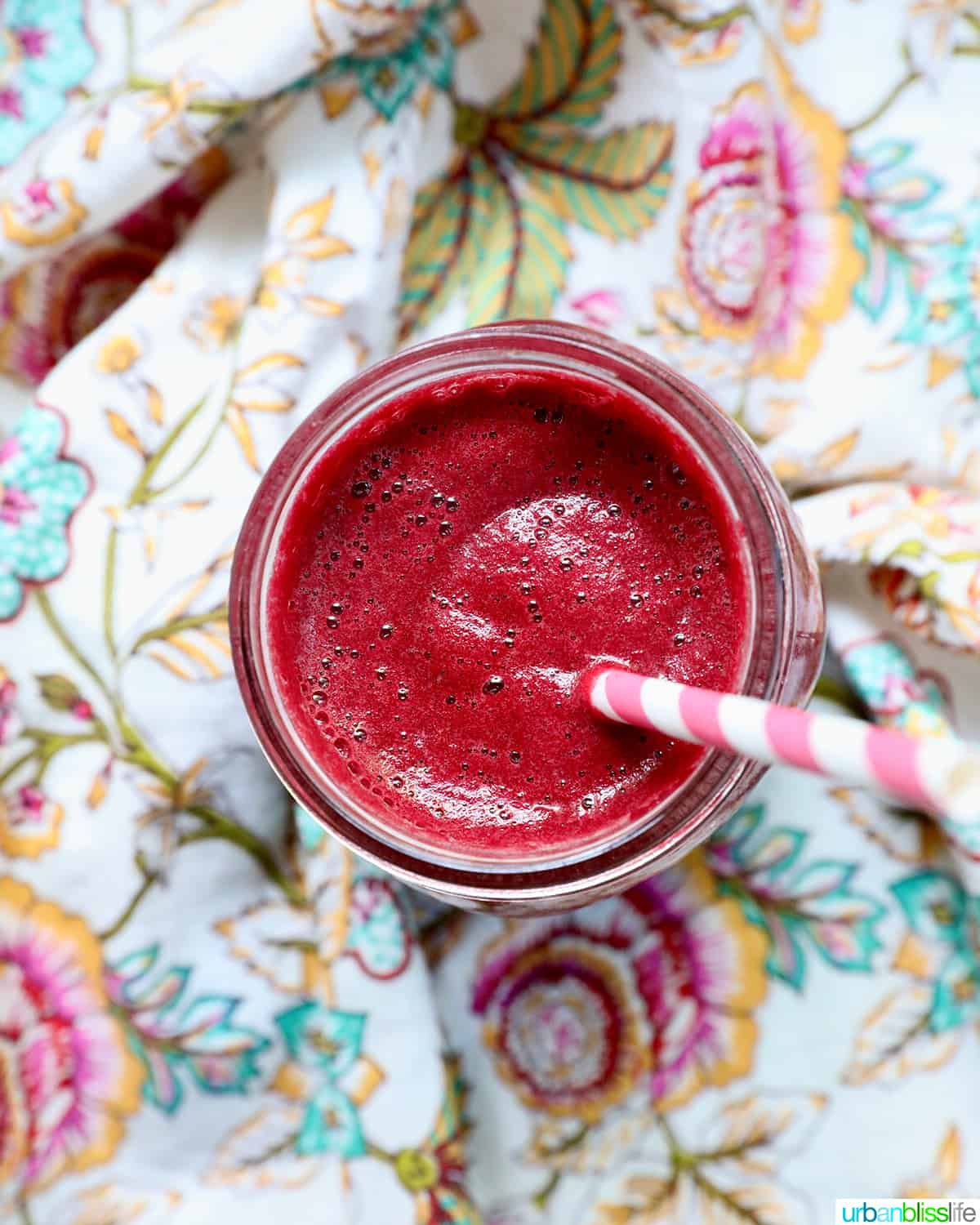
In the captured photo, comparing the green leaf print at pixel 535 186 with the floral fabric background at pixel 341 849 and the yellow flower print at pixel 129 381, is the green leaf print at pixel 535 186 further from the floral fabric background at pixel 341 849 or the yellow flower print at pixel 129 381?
the yellow flower print at pixel 129 381

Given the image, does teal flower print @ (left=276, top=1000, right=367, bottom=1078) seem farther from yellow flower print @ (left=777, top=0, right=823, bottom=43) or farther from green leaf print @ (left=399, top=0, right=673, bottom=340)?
yellow flower print @ (left=777, top=0, right=823, bottom=43)

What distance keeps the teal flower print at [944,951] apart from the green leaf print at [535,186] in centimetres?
60

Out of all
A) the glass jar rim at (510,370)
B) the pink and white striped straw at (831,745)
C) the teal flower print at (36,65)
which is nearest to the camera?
the pink and white striped straw at (831,745)

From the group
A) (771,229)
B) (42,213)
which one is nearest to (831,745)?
(771,229)

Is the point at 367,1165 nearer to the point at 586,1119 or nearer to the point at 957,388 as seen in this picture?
the point at 586,1119

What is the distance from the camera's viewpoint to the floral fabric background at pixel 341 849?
938 millimetres

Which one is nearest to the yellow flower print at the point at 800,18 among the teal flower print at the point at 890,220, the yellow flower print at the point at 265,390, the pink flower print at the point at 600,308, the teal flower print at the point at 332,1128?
the teal flower print at the point at 890,220

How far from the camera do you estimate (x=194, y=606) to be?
0.96 m

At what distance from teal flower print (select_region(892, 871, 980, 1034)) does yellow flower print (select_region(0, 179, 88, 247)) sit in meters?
0.90

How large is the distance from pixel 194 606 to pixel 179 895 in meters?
0.24

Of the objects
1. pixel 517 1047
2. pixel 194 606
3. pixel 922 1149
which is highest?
pixel 194 606

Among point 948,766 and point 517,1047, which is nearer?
point 948,766

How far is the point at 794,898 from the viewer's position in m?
0.98

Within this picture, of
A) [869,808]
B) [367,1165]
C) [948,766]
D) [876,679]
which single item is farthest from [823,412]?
[367,1165]
